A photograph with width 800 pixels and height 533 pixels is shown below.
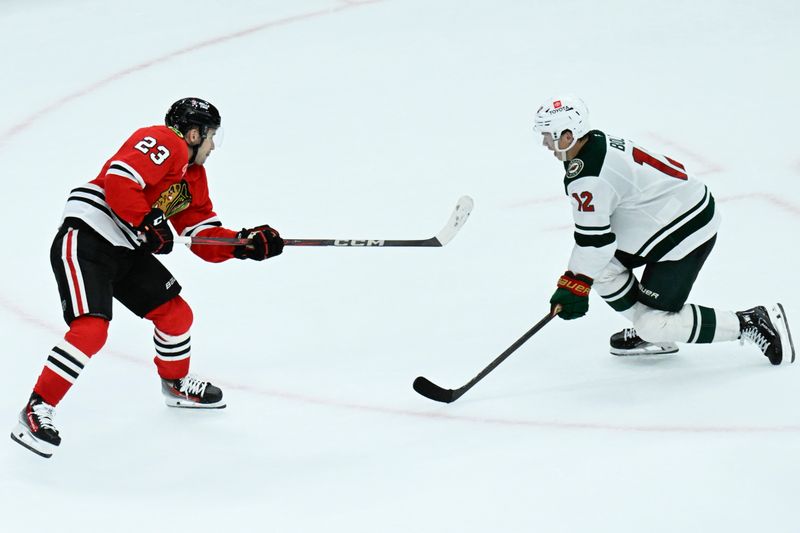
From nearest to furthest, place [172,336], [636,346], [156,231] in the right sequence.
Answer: [156,231] → [172,336] → [636,346]

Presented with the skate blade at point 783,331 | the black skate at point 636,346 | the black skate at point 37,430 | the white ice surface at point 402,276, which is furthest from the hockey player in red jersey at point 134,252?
the skate blade at point 783,331

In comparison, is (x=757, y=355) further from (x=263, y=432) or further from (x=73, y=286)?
(x=73, y=286)

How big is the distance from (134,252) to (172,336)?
10.9 inches

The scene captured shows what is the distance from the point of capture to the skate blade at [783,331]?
3580 mm

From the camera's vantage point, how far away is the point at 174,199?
11.0ft

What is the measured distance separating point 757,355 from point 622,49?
296cm

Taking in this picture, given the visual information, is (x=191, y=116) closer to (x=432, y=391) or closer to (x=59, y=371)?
(x=59, y=371)

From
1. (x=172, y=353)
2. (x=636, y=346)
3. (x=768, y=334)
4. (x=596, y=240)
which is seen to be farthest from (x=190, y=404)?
(x=768, y=334)

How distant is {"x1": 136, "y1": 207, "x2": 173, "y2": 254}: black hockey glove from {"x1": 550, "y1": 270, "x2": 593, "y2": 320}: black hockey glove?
3.73ft

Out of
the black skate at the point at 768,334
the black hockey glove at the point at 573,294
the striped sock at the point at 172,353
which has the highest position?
the striped sock at the point at 172,353

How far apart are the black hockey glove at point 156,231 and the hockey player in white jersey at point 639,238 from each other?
1106mm

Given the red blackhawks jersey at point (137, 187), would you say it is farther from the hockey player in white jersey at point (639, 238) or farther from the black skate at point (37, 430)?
the hockey player in white jersey at point (639, 238)

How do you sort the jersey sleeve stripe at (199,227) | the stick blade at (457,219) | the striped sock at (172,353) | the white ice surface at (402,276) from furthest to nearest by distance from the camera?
the stick blade at (457,219) → the jersey sleeve stripe at (199,227) → the striped sock at (172,353) → the white ice surface at (402,276)

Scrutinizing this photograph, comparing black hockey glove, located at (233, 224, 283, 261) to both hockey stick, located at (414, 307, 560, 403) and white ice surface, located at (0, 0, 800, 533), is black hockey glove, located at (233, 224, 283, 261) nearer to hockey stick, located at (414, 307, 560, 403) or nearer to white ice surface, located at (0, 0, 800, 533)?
white ice surface, located at (0, 0, 800, 533)
